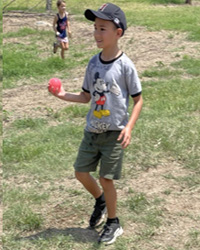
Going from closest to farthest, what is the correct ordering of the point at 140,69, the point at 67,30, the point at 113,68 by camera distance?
the point at 113,68 → the point at 140,69 → the point at 67,30

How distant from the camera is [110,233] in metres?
3.89

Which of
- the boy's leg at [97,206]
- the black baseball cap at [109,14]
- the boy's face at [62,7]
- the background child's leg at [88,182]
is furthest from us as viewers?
the boy's face at [62,7]

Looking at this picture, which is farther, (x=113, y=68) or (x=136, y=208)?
(x=136, y=208)

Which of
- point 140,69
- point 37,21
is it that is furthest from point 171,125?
point 37,21

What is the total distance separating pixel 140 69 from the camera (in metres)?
9.68

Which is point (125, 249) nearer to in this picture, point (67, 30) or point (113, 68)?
point (113, 68)

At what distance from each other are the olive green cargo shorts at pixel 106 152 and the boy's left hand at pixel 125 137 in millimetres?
131

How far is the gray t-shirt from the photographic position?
3.63 metres

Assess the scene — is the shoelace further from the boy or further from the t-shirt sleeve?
the t-shirt sleeve

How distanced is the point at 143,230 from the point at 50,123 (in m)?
2.99

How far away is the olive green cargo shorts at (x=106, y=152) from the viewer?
3.73 metres

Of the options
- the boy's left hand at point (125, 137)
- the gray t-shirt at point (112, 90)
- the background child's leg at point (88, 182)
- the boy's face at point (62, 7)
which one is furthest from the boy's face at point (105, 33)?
the boy's face at point (62, 7)

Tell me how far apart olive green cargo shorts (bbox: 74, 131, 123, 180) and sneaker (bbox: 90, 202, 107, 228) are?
456mm

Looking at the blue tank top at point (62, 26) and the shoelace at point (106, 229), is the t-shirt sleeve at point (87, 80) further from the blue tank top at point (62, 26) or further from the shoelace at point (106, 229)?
the blue tank top at point (62, 26)
